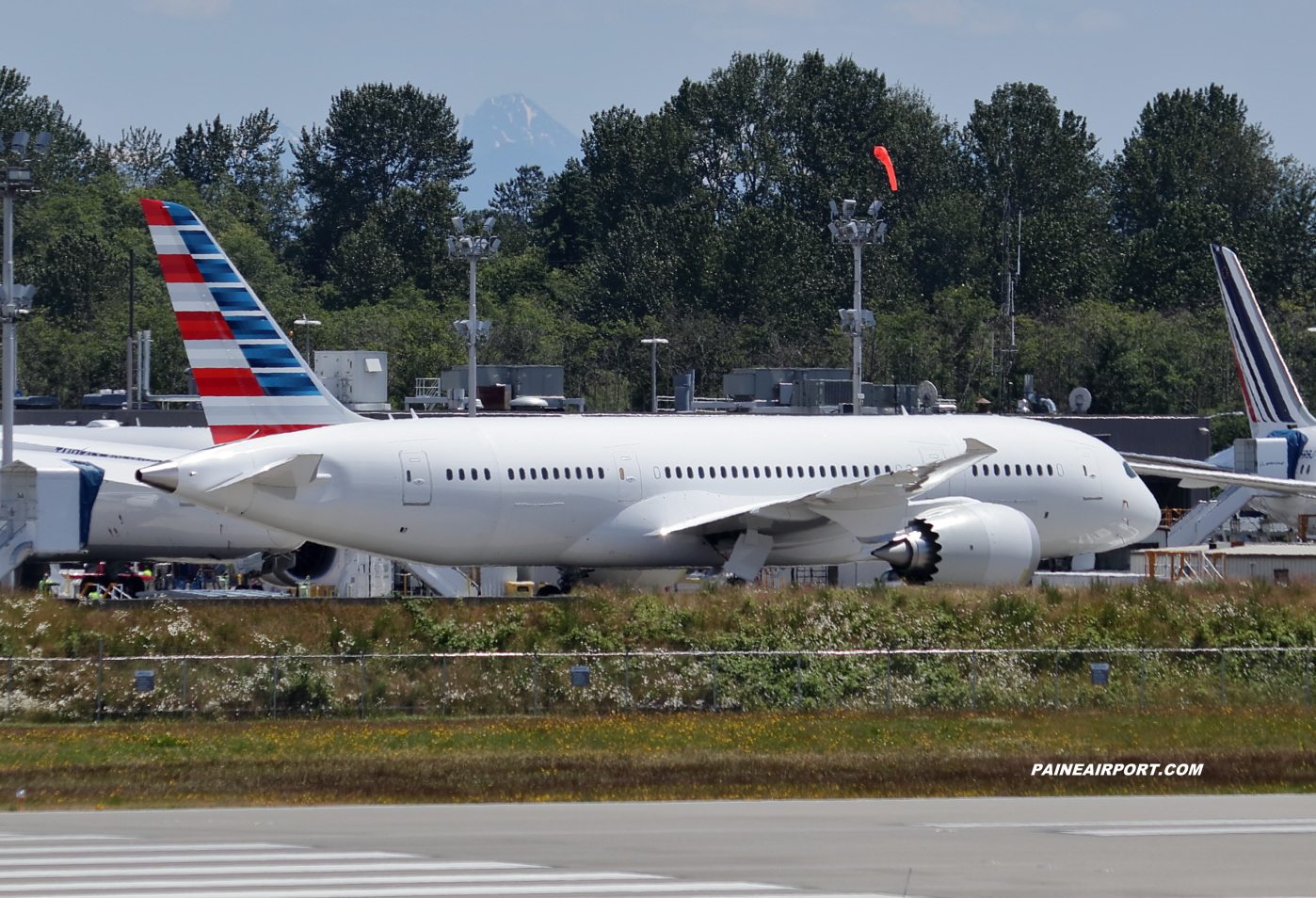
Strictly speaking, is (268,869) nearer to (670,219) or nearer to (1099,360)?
(1099,360)

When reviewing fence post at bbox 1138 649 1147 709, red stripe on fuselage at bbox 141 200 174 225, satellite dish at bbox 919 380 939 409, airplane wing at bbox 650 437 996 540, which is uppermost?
red stripe on fuselage at bbox 141 200 174 225

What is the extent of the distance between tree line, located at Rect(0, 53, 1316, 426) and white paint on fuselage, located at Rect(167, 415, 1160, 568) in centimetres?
6460

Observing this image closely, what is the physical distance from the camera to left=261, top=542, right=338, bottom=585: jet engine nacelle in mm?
41250

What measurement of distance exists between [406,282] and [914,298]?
1602 inches

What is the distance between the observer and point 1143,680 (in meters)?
27.5

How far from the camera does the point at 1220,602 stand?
1281 inches

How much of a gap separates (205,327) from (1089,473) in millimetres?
20797

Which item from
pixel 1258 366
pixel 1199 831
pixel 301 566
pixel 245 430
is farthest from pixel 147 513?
pixel 1258 366

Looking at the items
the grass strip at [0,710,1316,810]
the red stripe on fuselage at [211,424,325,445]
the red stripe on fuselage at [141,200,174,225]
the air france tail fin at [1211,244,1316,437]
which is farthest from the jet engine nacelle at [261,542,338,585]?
the air france tail fin at [1211,244,1316,437]

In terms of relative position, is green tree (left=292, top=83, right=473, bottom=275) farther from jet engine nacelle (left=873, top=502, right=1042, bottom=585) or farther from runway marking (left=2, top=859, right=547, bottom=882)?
runway marking (left=2, top=859, right=547, bottom=882)

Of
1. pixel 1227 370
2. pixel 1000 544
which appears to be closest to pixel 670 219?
pixel 1227 370

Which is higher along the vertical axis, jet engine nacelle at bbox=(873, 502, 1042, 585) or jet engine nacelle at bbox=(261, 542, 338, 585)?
jet engine nacelle at bbox=(873, 502, 1042, 585)

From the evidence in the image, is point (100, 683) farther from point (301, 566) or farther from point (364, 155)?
point (364, 155)

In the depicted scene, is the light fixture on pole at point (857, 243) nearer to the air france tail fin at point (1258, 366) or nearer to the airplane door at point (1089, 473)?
the airplane door at point (1089, 473)
